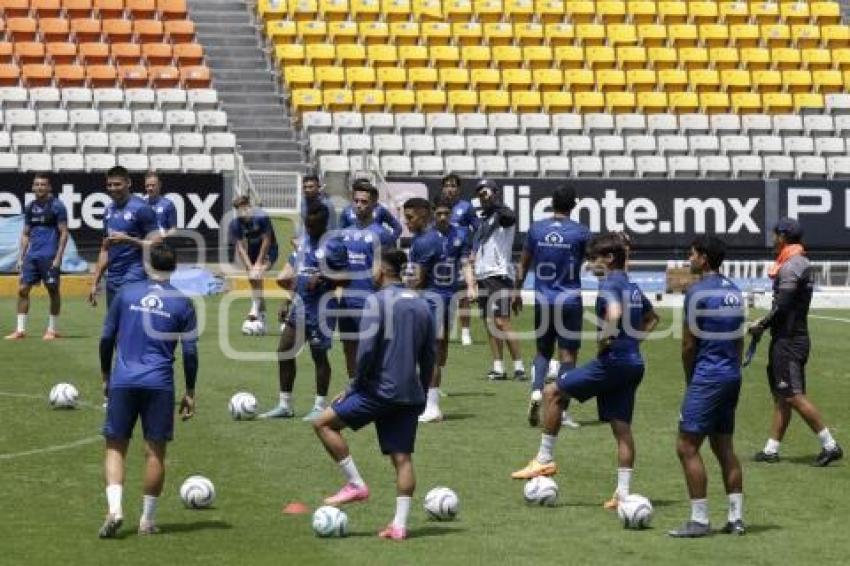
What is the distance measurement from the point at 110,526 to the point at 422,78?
29.4 meters

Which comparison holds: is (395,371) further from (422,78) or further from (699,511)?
(422,78)

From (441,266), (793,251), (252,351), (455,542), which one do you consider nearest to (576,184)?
(252,351)

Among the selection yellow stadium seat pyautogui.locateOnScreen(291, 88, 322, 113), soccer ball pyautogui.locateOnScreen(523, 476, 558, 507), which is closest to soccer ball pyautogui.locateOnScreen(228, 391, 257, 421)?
soccer ball pyautogui.locateOnScreen(523, 476, 558, 507)

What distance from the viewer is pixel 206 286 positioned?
34.0 metres

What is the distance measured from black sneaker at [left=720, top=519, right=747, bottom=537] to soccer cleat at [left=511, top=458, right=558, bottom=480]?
2314 mm

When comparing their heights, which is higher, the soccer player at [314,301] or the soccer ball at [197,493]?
the soccer player at [314,301]

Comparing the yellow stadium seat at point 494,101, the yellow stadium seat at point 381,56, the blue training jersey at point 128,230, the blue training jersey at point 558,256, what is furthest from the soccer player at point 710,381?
the yellow stadium seat at point 381,56

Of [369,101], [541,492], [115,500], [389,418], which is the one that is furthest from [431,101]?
[115,500]

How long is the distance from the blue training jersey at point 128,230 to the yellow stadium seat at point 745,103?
2450 centimetres

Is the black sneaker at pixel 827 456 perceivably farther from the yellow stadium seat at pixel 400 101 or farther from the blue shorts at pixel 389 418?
the yellow stadium seat at pixel 400 101

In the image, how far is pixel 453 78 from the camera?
41.4 metres

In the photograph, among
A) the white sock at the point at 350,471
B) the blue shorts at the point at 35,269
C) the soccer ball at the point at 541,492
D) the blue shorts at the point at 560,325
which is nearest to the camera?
the white sock at the point at 350,471

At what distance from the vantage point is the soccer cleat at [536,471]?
49.2 feet

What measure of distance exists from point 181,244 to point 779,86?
15346 millimetres
